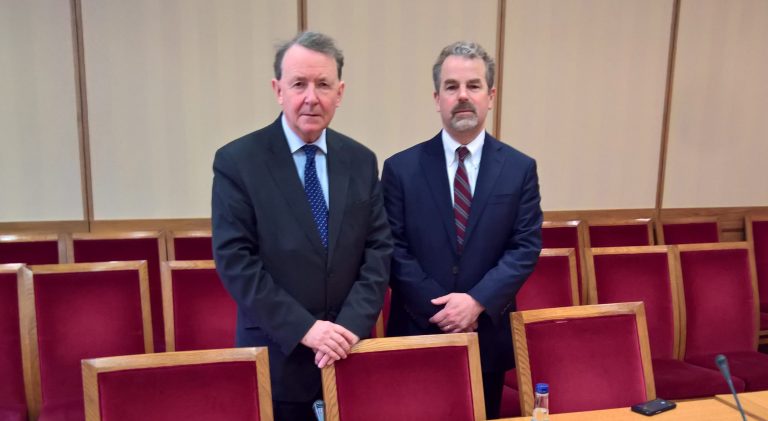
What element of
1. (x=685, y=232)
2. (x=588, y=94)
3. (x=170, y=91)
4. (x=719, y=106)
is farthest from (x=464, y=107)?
(x=719, y=106)

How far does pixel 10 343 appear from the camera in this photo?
1891mm

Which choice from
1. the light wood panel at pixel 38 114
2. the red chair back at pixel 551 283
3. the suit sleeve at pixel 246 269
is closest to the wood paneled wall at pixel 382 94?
the light wood panel at pixel 38 114

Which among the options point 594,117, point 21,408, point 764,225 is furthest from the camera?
point 594,117

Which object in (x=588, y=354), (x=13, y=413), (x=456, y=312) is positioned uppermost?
(x=456, y=312)

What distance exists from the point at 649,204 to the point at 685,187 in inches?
11.6

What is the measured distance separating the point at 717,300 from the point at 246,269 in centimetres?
212

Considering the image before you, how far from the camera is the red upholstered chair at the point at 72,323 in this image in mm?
1852

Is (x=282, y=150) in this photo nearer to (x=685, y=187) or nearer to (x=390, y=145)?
(x=390, y=145)

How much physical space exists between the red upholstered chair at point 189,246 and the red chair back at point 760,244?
2.99 meters

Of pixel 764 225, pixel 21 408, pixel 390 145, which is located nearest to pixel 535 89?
pixel 390 145

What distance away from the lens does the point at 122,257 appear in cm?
257

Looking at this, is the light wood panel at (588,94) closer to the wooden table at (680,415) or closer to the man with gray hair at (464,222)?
the man with gray hair at (464,222)

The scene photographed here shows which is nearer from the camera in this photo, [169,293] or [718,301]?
[169,293]

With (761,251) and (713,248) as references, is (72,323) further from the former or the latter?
(761,251)
